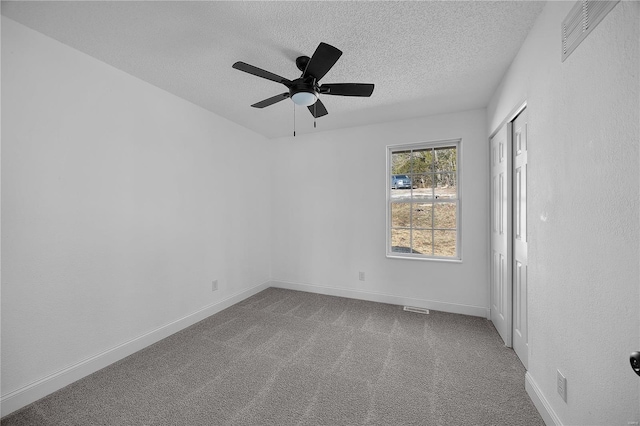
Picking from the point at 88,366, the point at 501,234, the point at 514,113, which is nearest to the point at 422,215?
the point at 501,234

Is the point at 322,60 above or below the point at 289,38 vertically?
below

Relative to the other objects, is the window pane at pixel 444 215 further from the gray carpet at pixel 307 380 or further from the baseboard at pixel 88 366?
the baseboard at pixel 88 366

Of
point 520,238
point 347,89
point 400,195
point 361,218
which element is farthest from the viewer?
point 361,218

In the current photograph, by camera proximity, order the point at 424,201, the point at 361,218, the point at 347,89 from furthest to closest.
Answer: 1. the point at 361,218
2. the point at 424,201
3. the point at 347,89

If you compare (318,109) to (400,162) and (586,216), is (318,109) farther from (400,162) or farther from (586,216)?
(586,216)

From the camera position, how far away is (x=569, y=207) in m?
1.38

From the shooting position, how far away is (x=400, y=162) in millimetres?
3855

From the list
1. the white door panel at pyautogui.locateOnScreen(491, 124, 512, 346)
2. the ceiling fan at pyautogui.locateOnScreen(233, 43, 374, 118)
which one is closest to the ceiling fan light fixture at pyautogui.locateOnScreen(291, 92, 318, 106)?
the ceiling fan at pyautogui.locateOnScreen(233, 43, 374, 118)

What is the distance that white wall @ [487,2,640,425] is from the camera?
0.99 m

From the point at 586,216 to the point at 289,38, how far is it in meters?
2.13

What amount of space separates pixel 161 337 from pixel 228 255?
1252mm

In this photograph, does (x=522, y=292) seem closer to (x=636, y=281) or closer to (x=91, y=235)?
(x=636, y=281)

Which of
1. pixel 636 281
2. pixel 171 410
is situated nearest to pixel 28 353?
pixel 171 410

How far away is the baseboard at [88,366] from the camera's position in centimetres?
176
